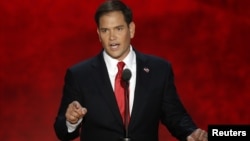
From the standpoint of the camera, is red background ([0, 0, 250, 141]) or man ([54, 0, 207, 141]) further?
red background ([0, 0, 250, 141])

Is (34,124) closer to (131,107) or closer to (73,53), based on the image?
(73,53)

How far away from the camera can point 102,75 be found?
2.21 metres

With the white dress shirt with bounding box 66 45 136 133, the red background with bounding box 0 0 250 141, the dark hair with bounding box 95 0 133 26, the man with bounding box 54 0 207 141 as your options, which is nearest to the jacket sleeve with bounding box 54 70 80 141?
the man with bounding box 54 0 207 141

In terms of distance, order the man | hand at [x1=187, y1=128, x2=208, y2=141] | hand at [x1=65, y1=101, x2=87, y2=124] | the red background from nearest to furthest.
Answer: hand at [x1=65, y1=101, x2=87, y2=124]
hand at [x1=187, y1=128, x2=208, y2=141]
the man
the red background

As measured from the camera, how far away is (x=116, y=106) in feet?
6.97

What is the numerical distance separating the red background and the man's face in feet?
3.11

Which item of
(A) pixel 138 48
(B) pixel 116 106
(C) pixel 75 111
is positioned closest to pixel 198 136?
(B) pixel 116 106

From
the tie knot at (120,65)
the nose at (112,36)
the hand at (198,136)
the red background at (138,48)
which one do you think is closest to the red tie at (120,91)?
the tie knot at (120,65)

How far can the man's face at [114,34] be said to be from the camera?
2.16m

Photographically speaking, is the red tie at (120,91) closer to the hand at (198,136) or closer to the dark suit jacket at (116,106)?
the dark suit jacket at (116,106)

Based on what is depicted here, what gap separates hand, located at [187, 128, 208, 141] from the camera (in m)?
1.99

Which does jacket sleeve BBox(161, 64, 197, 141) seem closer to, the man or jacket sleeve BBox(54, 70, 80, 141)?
the man

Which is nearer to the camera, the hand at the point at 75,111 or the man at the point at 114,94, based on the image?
the hand at the point at 75,111

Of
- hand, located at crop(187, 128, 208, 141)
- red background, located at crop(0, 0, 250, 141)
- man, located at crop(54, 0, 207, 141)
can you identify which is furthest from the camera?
red background, located at crop(0, 0, 250, 141)
